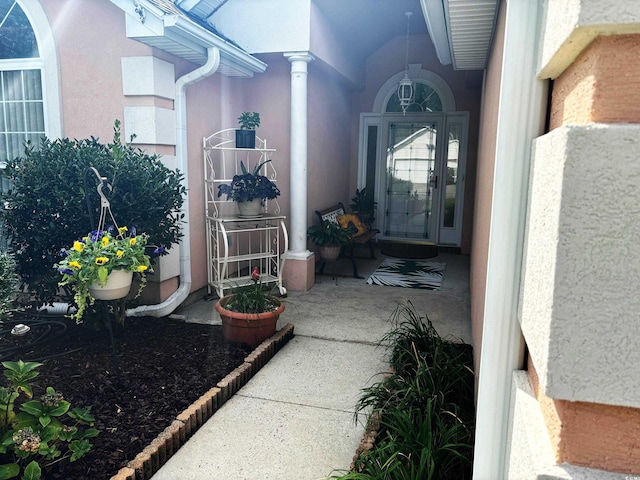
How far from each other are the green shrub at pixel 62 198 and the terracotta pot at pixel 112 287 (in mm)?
715

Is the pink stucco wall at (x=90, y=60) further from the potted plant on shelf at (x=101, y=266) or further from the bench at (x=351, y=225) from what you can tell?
the bench at (x=351, y=225)

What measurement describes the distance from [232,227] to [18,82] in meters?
2.48

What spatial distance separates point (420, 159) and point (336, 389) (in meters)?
5.87

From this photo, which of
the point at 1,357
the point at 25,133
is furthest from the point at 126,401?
the point at 25,133

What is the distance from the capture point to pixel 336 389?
10.8 feet

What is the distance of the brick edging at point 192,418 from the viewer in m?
2.34

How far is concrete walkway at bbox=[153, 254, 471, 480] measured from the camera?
247 cm

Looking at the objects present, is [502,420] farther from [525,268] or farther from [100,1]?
[100,1]

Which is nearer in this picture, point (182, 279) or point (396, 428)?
point (396, 428)

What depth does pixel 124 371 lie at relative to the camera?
133 inches

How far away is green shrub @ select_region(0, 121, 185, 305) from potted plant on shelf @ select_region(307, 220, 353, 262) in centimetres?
250

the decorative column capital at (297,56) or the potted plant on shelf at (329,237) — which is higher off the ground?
the decorative column capital at (297,56)

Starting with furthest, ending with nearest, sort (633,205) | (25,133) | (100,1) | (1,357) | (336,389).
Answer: (25,133) → (100,1) → (1,357) → (336,389) → (633,205)

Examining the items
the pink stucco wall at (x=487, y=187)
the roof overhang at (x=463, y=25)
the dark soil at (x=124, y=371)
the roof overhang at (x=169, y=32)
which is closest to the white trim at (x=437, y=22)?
the roof overhang at (x=463, y=25)
